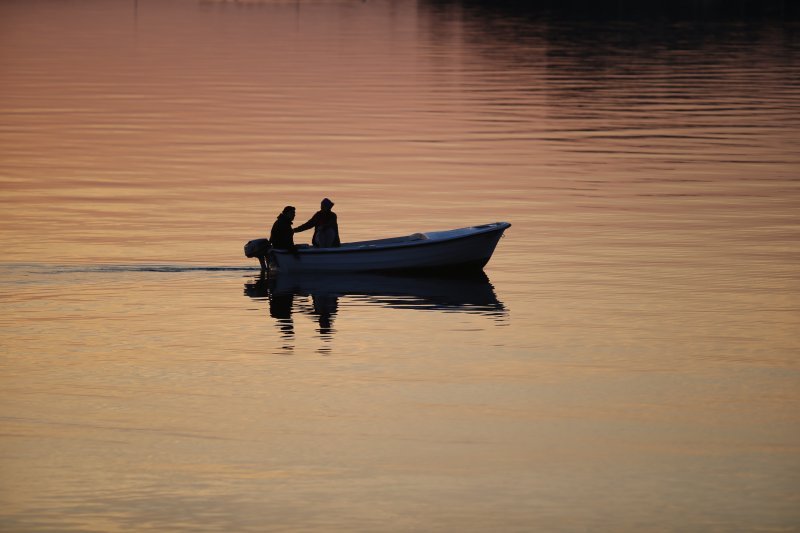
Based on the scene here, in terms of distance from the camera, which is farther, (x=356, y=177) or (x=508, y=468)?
(x=356, y=177)

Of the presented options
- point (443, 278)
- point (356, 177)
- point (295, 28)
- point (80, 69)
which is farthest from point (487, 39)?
point (443, 278)

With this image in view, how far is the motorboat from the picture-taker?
121ft

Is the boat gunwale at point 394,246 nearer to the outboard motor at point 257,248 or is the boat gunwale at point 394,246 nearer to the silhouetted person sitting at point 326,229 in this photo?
the outboard motor at point 257,248

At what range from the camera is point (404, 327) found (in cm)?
3161

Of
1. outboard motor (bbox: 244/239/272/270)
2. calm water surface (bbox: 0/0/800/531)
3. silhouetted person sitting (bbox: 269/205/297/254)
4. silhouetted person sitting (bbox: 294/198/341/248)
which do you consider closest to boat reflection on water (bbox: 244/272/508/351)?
calm water surface (bbox: 0/0/800/531)

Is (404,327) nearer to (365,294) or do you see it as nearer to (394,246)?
(365,294)

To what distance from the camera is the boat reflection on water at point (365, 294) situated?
33.5m

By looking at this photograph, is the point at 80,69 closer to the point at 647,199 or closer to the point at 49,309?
the point at 647,199

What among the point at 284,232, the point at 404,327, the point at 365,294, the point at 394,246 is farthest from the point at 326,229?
the point at 404,327

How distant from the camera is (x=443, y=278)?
3791 cm

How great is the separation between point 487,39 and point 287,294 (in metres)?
103

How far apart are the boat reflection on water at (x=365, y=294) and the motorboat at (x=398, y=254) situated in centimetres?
22

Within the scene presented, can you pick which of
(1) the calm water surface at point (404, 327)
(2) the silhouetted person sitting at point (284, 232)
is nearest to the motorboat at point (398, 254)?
(2) the silhouetted person sitting at point (284, 232)

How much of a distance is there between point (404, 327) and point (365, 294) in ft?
13.2
